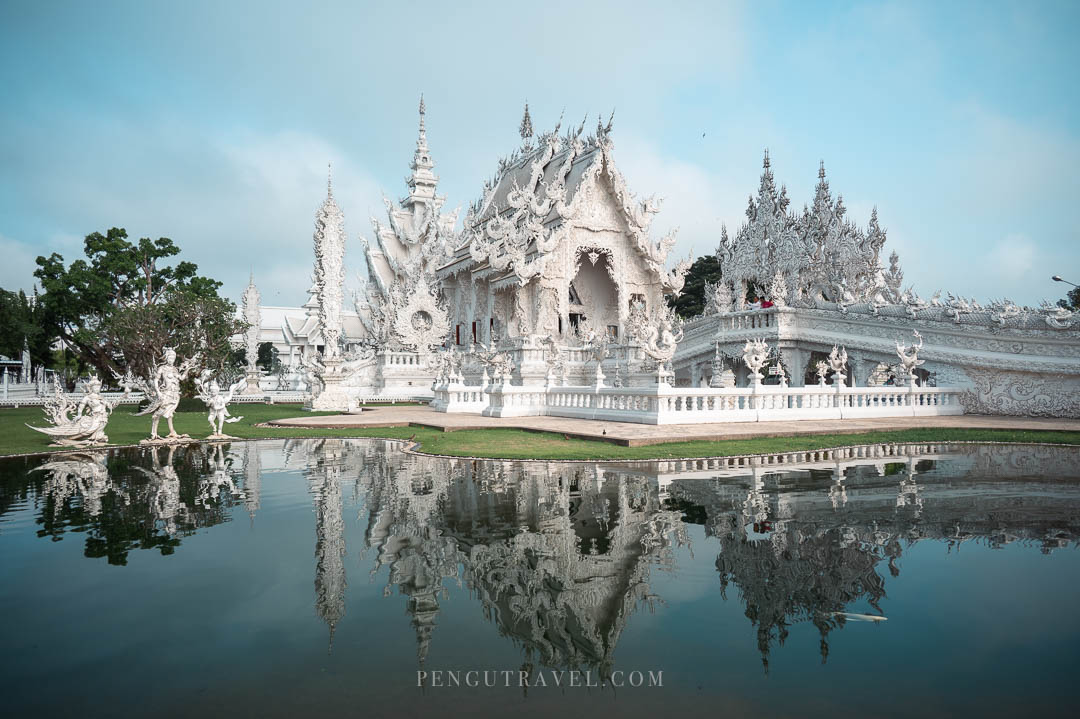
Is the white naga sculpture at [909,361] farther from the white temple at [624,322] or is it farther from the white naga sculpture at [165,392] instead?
the white naga sculpture at [165,392]

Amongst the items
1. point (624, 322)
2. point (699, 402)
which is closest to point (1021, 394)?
point (699, 402)

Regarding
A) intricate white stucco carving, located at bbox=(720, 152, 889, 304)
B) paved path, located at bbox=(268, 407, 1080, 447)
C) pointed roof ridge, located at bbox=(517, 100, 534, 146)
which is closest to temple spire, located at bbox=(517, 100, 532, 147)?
pointed roof ridge, located at bbox=(517, 100, 534, 146)

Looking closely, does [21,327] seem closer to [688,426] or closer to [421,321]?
[421,321]

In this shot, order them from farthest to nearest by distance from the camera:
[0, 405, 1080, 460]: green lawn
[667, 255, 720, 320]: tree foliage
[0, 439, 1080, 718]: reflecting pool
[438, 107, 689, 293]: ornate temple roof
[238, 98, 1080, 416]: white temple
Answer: [667, 255, 720, 320]: tree foliage, [438, 107, 689, 293]: ornate temple roof, [238, 98, 1080, 416]: white temple, [0, 405, 1080, 460]: green lawn, [0, 439, 1080, 718]: reflecting pool

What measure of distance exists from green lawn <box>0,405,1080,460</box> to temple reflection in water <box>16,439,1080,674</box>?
2.08 feet

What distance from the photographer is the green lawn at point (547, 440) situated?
941 cm

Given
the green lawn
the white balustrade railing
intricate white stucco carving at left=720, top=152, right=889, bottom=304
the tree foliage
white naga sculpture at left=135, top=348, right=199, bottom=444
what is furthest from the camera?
the tree foliage

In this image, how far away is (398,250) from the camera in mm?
32750

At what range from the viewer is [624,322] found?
25.1 metres

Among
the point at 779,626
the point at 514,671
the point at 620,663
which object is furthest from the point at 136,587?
the point at 779,626

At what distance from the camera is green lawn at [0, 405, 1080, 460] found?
30.9 feet

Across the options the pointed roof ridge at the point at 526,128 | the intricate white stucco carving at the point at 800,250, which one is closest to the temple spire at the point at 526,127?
the pointed roof ridge at the point at 526,128

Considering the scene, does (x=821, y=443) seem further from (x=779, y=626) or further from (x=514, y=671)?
(x=514, y=671)

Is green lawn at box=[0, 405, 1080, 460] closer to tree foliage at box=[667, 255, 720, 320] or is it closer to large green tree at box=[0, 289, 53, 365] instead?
large green tree at box=[0, 289, 53, 365]
